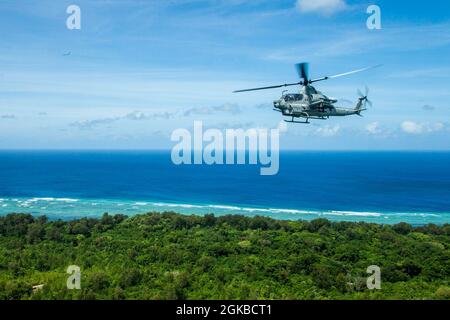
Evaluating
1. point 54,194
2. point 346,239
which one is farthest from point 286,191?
point 346,239

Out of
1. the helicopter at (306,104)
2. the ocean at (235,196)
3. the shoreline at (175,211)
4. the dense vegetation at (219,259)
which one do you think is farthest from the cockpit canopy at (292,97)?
the ocean at (235,196)

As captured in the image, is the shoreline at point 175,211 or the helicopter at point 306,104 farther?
the shoreline at point 175,211

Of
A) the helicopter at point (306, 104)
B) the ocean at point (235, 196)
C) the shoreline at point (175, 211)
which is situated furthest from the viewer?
the ocean at point (235, 196)

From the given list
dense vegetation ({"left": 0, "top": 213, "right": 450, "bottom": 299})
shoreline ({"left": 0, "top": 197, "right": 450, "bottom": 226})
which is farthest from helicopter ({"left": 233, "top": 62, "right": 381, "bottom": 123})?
shoreline ({"left": 0, "top": 197, "right": 450, "bottom": 226})

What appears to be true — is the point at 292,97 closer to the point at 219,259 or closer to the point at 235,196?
the point at 219,259

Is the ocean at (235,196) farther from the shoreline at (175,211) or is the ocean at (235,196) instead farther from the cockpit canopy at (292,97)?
the cockpit canopy at (292,97)

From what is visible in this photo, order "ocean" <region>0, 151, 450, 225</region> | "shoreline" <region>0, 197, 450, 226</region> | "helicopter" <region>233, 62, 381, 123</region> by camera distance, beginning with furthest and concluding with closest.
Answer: "ocean" <region>0, 151, 450, 225</region> < "shoreline" <region>0, 197, 450, 226</region> < "helicopter" <region>233, 62, 381, 123</region>

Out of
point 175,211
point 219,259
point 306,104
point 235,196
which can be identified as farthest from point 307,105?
point 235,196

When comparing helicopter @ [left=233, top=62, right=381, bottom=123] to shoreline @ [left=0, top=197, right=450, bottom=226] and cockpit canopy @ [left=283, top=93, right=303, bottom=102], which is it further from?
shoreline @ [left=0, top=197, right=450, bottom=226]
